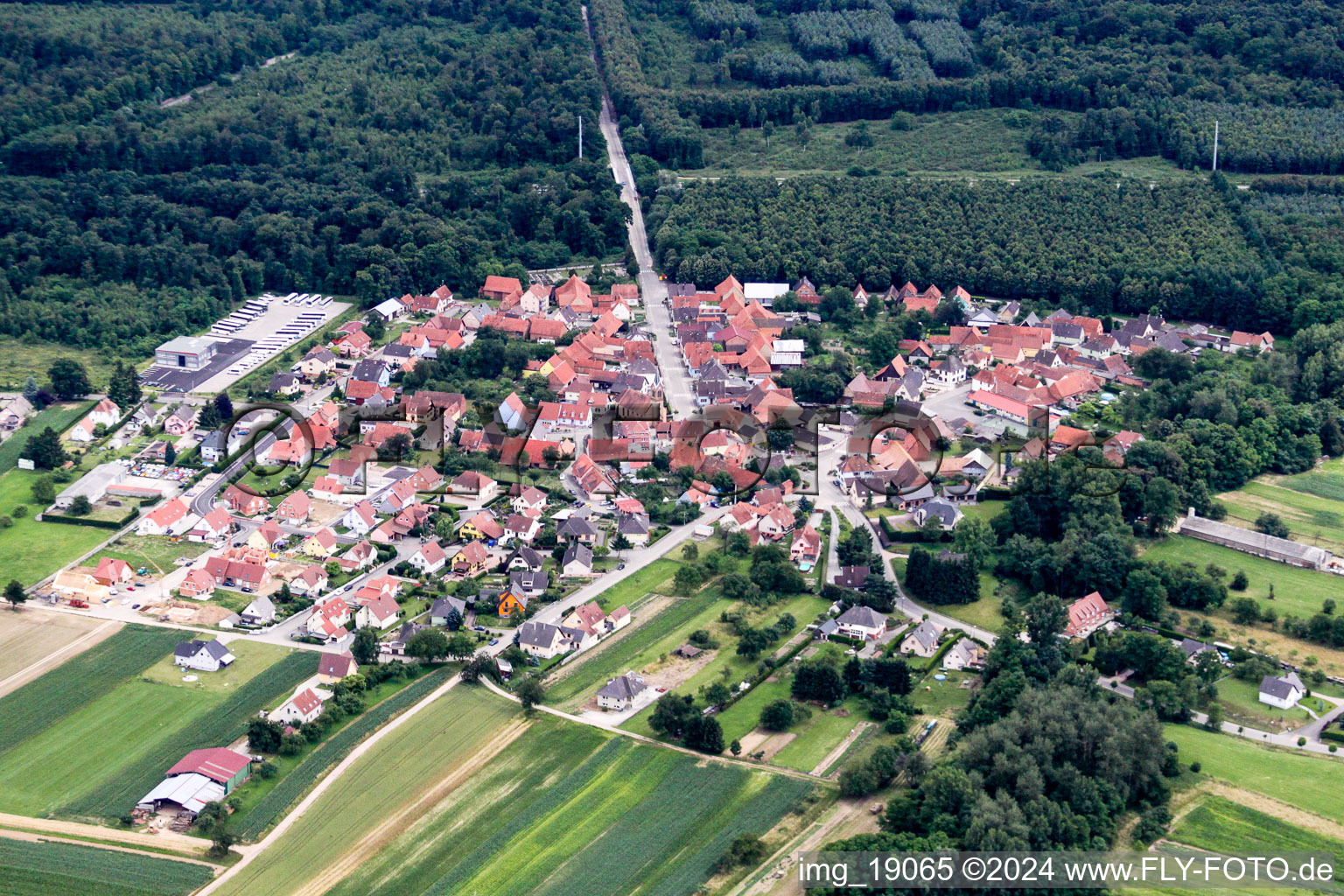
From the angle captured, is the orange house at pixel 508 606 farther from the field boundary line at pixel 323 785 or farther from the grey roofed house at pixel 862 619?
the grey roofed house at pixel 862 619

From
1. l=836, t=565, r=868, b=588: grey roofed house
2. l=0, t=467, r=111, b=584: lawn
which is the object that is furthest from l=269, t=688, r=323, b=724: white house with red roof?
l=836, t=565, r=868, b=588: grey roofed house


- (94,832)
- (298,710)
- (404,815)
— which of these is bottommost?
(404,815)

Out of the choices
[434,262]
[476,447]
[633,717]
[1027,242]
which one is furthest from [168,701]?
[1027,242]

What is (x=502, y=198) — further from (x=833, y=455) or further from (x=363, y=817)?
(x=363, y=817)

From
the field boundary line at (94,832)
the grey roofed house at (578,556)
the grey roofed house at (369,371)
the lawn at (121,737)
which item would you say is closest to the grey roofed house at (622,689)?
the grey roofed house at (578,556)

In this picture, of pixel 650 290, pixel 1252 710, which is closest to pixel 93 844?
pixel 1252 710

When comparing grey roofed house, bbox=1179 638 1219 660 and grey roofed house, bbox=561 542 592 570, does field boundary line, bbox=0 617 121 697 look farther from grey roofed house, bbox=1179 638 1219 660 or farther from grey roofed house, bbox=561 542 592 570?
grey roofed house, bbox=1179 638 1219 660

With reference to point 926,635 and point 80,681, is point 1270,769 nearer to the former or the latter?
point 926,635
